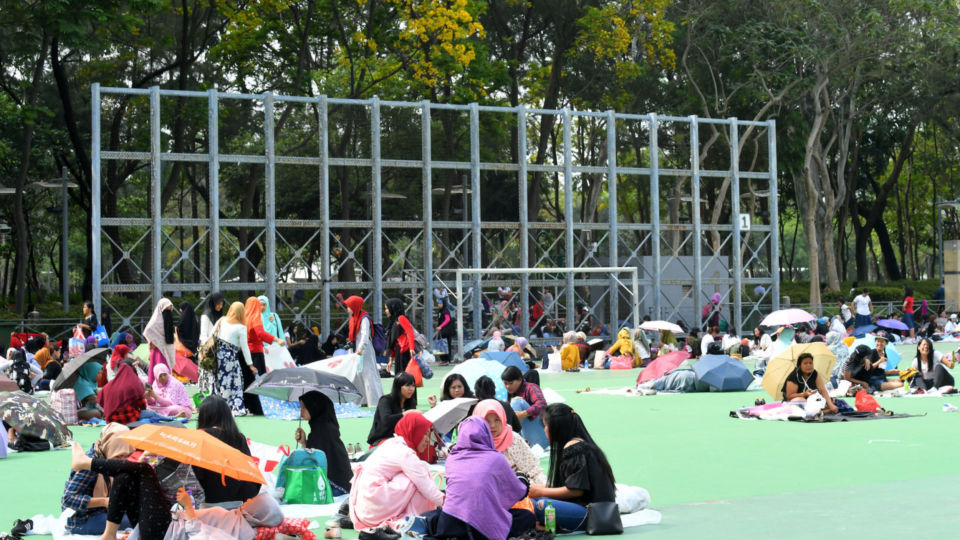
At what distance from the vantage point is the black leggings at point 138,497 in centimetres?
790

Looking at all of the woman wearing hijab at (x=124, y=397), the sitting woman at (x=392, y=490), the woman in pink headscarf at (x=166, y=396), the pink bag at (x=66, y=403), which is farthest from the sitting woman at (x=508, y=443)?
the pink bag at (x=66, y=403)

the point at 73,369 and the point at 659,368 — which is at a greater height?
the point at 73,369

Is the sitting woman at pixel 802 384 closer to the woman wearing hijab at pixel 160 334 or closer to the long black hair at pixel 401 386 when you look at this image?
the long black hair at pixel 401 386

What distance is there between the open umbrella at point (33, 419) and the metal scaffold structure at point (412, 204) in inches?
481

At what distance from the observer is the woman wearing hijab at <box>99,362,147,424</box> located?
1510cm

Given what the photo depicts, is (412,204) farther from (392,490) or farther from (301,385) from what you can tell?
(392,490)

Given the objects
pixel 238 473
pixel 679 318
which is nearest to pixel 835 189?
pixel 679 318

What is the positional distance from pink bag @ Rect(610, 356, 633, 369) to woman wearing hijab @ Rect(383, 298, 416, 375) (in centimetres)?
1041

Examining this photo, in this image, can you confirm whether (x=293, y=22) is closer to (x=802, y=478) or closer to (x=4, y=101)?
(x=4, y=101)

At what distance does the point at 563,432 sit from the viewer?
29.1ft

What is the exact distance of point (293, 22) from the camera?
36.1m

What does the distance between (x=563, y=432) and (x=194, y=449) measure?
2.77 m

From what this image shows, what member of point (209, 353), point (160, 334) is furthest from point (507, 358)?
point (160, 334)

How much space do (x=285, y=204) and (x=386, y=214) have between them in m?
4.20
